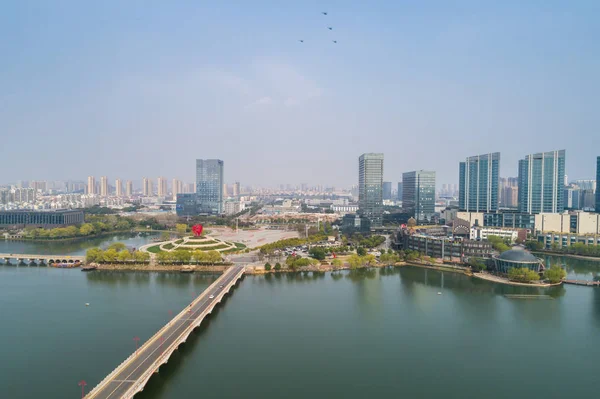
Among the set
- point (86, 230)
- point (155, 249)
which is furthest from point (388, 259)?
point (86, 230)

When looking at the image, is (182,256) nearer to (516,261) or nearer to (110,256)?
(110,256)

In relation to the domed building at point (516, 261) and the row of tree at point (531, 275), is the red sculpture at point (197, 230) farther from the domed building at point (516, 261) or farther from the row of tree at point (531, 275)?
the row of tree at point (531, 275)

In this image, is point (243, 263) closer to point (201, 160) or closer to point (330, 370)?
point (330, 370)

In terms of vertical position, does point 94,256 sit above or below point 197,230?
below

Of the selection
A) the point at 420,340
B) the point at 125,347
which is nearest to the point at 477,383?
the point at 420,340

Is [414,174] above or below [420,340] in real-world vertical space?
above

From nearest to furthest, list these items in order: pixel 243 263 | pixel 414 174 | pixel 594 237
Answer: pixel 243 263, pixel 594 237, pixel 414 174

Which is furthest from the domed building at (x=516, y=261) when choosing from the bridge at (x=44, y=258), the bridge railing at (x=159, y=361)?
the bridge at (x=44, y=258)
